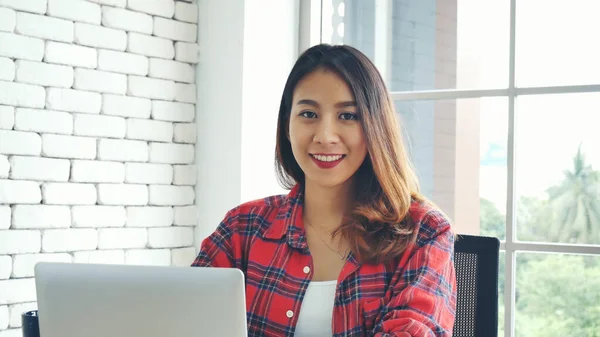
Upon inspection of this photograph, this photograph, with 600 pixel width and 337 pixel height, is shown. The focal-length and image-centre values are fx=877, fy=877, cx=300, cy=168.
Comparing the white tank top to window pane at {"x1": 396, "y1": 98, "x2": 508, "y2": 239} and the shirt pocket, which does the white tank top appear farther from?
window pane at {"x1": 396, "y1": 98, "x2": 508, "y2": 239}

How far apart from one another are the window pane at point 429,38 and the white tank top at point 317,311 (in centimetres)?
112

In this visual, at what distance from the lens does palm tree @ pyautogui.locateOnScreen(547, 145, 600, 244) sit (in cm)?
254

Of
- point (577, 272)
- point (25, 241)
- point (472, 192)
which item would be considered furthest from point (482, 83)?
point (25, 241)

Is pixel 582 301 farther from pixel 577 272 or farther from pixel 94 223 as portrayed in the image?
pixel 94 223

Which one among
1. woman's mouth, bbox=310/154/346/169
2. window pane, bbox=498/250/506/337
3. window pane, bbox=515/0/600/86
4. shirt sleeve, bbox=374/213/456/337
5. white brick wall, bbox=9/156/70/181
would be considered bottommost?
window pane, bbox=498/250/506/337

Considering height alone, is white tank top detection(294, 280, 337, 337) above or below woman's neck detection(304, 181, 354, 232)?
below

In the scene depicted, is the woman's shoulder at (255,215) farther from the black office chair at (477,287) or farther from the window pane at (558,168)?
the window pane at (558,168)

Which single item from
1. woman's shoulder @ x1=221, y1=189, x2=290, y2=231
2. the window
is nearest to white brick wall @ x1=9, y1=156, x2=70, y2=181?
woman's shoulder @ x1=221, y1=189, x2=290, y2=231

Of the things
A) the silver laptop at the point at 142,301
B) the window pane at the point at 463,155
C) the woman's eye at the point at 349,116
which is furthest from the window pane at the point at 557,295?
the silver laptop at the point at 142,301

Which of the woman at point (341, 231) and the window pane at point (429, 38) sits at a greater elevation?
the window pane at point (429, 38)

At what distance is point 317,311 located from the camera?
6.29ft

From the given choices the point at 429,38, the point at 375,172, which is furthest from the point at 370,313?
the point at 429,38

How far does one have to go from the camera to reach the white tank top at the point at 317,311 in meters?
1.91

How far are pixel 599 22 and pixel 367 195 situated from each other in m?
0.99
